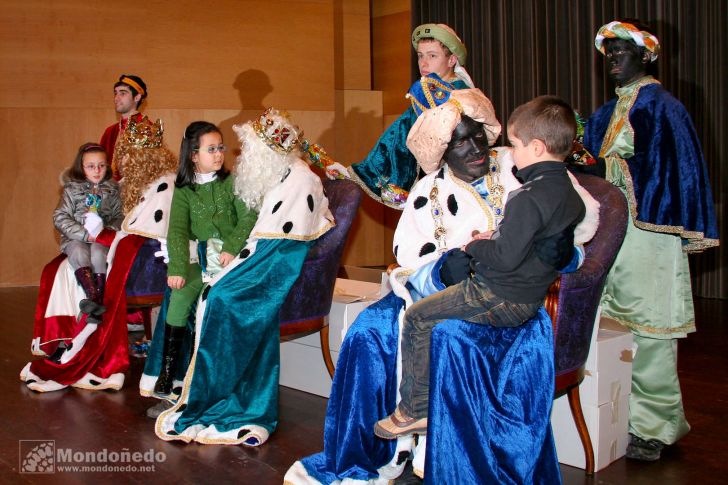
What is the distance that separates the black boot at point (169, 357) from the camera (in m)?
3.68

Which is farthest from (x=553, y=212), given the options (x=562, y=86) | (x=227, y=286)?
(x=562, y=86)

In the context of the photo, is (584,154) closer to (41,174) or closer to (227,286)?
(227,286)

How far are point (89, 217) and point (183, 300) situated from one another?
1059 mm

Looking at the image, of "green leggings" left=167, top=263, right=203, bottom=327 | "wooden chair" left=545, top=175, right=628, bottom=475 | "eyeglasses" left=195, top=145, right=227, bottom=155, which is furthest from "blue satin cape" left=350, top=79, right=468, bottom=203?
"wooden chair" left=545, top=175, right=628, bottom=475

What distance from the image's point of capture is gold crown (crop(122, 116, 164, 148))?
4383 millimetres

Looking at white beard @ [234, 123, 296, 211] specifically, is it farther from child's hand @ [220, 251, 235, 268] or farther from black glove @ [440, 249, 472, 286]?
black glove @ [440, 249, 472, 286]

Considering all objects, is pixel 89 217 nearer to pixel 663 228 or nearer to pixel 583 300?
pixel 583 300

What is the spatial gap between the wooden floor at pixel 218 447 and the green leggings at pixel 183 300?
461 mm

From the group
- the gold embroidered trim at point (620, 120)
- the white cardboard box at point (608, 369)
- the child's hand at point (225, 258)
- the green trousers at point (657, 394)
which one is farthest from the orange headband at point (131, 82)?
the green trousers at point (657, 394)

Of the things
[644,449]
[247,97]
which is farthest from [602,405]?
[247,97]

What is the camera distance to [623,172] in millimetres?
3078

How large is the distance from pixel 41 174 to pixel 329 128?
2838mm

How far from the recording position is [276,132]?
3.53 meters

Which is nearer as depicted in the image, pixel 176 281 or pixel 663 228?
pixel 663 228
